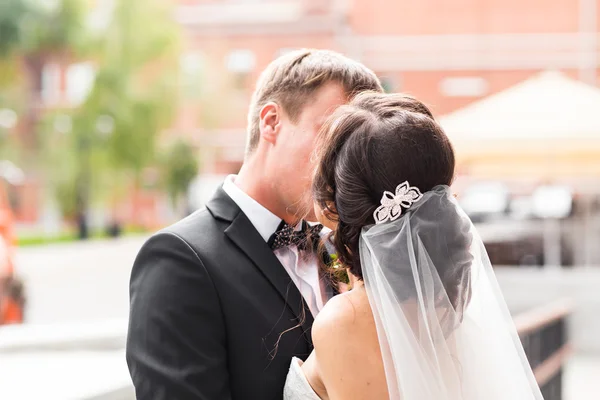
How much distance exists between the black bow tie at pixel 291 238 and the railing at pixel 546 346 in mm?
2449

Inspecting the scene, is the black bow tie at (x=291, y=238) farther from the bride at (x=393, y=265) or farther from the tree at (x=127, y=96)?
the tree at (x=127, y=96)

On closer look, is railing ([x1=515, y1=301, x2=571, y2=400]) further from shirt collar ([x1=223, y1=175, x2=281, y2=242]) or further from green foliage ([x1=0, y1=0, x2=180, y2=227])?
green foliage ([x1=0, y1=0, x2=180, y2=227])

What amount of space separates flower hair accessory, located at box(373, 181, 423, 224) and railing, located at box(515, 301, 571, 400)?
2.75m

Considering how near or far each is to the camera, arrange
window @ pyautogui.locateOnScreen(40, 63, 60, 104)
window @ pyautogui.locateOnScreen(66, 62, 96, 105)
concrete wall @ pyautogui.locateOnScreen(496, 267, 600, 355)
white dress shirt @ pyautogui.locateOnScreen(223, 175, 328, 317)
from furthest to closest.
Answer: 1. window @ pyautogui.locateOnScreen(40, 63, 60, 104)
2. window @ pyautogui.locateOnScreen(66, 62, 96, 105)
3. concrete wall @ pyautogui.locateOnScreen(496, 267, 600, 355)
4. white dress shirt @ pyautogui.locateOnScreen(223, 175, 328, 317)

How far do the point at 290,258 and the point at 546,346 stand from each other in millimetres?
3429

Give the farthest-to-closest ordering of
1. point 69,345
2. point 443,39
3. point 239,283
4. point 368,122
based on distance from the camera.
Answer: point 443,39
point 69,345
point 239,283
point 368,122

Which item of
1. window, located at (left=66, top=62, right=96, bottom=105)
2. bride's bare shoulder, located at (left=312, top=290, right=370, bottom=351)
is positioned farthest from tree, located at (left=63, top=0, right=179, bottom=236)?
bride's bare shoulder, located at (left=312, top=290, right=370, bottom=351)

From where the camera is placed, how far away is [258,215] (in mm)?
1997

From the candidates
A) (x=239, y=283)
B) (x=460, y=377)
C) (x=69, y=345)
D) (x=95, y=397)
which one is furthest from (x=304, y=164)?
(x=69, y=345)

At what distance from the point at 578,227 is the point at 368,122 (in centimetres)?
1217

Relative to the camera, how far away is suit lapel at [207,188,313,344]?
1865 mm

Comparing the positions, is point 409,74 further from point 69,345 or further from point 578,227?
point 69,345

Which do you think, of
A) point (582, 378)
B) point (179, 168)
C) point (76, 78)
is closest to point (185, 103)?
point (179, 168)

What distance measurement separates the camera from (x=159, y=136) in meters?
28.5
